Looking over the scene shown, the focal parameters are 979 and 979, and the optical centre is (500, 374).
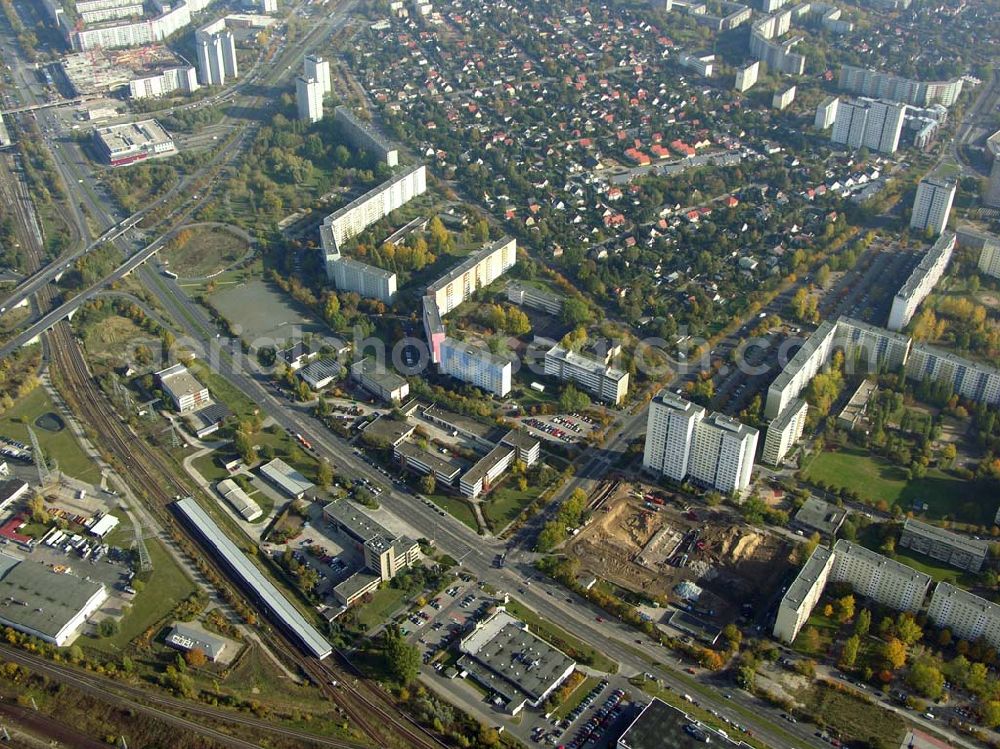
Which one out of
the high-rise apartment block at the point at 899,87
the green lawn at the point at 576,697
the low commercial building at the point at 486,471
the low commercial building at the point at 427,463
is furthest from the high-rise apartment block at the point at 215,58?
the green lawn at the point at 576,697

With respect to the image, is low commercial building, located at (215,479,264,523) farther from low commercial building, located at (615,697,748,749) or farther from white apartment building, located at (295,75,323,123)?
white apartment building, located at (295,75,323,123)

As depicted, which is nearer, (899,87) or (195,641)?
(195,641)

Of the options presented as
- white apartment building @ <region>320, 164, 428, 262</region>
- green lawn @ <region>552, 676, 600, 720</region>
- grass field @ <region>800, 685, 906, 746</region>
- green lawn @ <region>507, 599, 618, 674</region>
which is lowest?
green lawn @ <region>552, 676, 600, 720</region>

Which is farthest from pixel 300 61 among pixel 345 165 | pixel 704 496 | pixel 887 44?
pixel 704 496

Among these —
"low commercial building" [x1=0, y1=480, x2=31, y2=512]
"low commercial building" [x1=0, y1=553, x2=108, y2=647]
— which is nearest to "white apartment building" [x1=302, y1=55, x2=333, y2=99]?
"low commercial building" [x1=0, y1=480, x2=31, y2=512]

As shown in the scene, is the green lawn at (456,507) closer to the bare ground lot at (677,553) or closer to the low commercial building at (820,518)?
the bare ground lot at (677,553)

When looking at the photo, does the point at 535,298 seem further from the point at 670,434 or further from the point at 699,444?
the point at 699,444

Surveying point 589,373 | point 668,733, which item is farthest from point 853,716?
point 589,373
